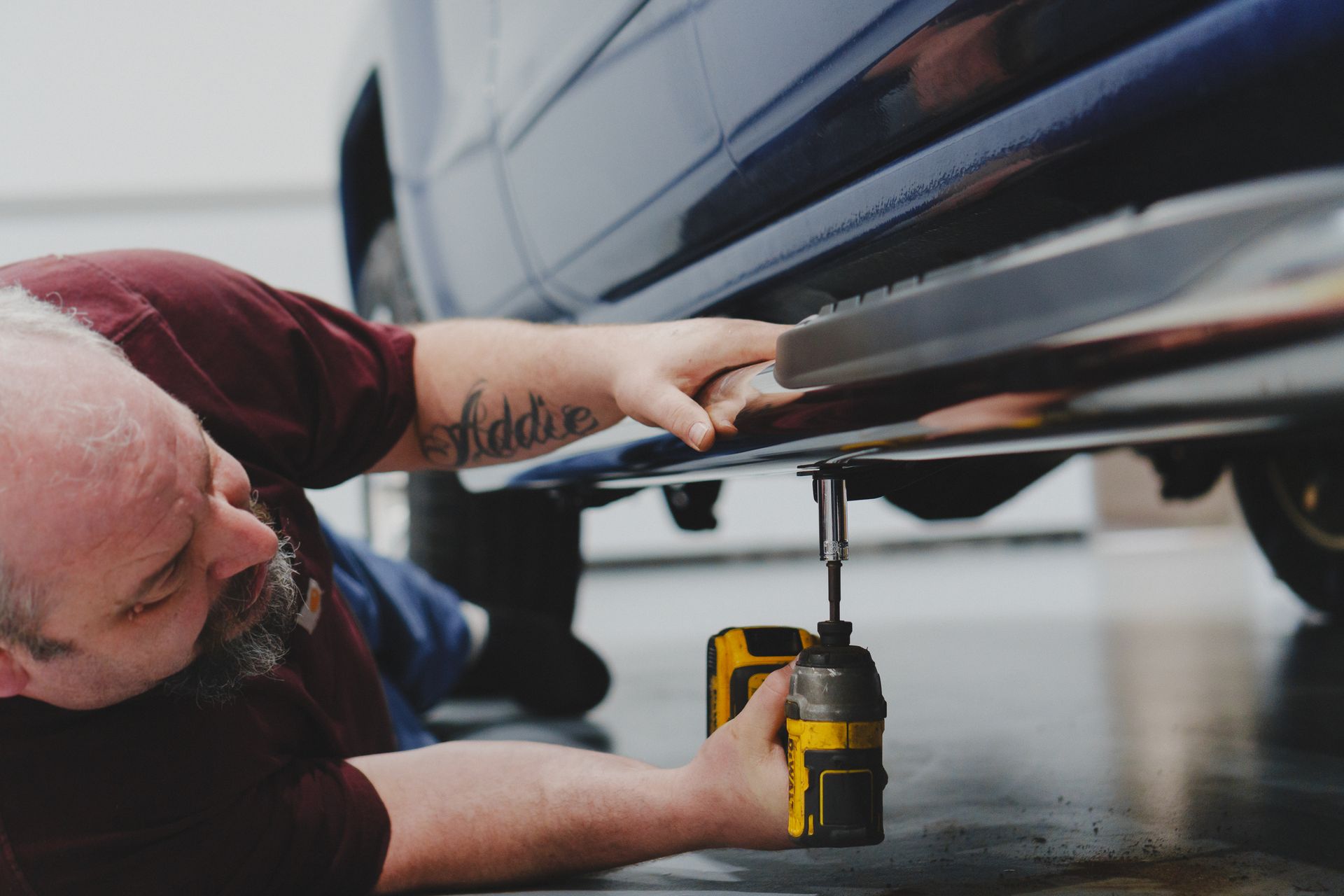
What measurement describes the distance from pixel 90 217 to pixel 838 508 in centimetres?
494

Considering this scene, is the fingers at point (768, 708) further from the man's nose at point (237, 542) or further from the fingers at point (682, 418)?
the man's nose at point (237, 542)

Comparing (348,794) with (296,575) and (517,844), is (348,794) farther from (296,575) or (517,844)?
(296,575)

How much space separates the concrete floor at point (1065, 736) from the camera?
0.95 meters

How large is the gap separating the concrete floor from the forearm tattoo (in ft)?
1.46

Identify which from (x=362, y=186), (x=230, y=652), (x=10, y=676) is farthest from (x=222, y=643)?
(x=362, y=186)

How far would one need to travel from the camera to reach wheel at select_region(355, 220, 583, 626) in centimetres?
212

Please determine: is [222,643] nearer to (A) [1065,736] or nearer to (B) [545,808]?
(B) [545,808]

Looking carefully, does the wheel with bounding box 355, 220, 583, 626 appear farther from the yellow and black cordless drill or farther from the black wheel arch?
the yellow and black cordless drill

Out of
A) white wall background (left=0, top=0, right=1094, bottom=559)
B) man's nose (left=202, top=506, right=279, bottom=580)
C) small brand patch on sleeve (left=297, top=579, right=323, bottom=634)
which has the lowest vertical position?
small brand patch on sleeve (left=297, top=579, right=323, bottom=634)

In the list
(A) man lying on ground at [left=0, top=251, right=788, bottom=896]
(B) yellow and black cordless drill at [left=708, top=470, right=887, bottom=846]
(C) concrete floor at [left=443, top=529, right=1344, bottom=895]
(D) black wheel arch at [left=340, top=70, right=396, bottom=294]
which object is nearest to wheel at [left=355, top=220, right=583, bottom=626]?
(D) black wheel arch at [left=340, top=70, right=396, bottom=294]

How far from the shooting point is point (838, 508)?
89 cm

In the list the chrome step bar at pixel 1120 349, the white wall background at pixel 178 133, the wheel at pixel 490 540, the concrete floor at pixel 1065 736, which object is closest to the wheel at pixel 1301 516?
the concrete floor at pixel 1065 736

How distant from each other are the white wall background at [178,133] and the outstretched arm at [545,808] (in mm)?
3986

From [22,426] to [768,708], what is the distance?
1.96 ft
